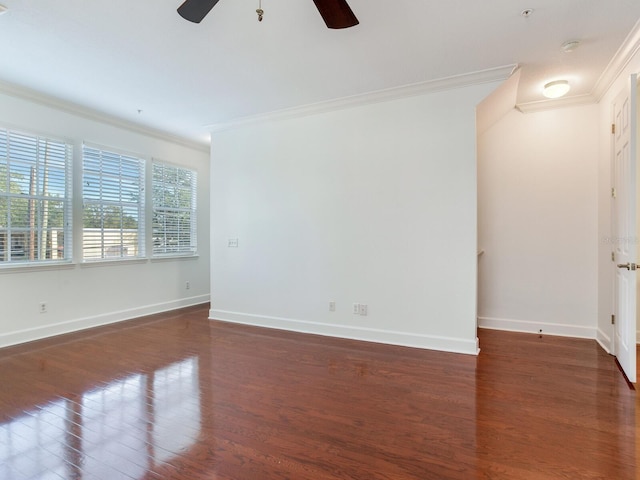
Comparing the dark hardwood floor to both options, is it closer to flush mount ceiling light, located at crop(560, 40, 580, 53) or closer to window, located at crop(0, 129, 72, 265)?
window, located at crop(0, 129, 72, 265)

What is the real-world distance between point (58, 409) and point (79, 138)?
131 inches

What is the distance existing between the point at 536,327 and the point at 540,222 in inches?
49.3

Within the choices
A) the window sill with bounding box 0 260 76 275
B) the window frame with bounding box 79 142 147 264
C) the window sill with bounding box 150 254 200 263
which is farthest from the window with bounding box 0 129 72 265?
the window sill with bounding box 150 254 200 263

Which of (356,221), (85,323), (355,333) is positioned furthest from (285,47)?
(85,323)

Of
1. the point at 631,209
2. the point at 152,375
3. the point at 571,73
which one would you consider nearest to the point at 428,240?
the point at 631,209

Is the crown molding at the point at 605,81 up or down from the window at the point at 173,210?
up

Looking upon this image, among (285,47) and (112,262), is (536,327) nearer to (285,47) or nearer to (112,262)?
(285,47)

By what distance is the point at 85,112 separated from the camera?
13.9 ft

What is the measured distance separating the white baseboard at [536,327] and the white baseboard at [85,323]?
4578mm

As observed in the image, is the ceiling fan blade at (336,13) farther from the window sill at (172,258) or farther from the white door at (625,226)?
the window sill at (172,258)

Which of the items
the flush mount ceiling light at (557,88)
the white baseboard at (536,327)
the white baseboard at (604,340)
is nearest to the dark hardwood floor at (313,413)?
the white baseboard at (604,340)

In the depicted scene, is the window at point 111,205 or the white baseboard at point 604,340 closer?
the white baseboard at point 604,340

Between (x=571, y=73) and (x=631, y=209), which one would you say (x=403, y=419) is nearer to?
(x=631, y=209)

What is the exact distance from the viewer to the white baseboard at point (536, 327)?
3812 mm
